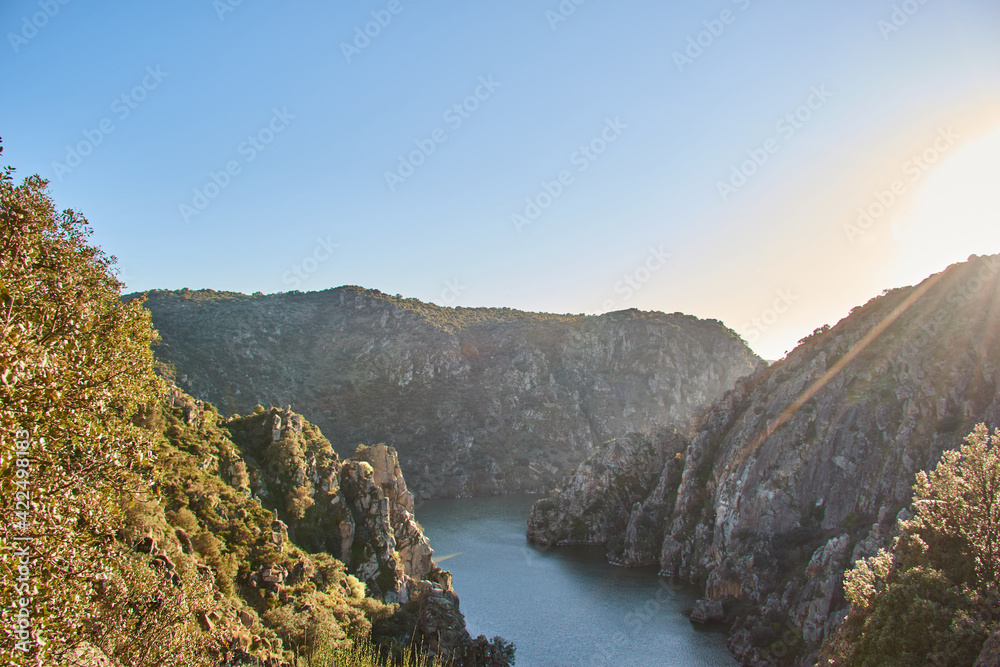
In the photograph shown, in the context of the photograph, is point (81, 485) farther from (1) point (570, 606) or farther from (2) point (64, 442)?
(1) point (570, 606)

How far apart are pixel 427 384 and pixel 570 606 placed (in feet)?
376

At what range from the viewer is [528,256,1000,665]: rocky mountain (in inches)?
2021

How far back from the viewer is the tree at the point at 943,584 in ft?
71.9

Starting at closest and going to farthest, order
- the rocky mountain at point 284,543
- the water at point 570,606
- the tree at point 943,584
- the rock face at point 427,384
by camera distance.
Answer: the tree at point 943,584 → the rocky mountain at point 284,543 → the water at point 570,606 → the rock face at point 427,384

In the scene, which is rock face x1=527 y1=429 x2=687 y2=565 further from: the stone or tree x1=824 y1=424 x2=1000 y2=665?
tree x1=824 y1=424 x2=1000 y2=665

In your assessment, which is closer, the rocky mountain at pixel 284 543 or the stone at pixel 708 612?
the rocky mountain at pixel 284 543

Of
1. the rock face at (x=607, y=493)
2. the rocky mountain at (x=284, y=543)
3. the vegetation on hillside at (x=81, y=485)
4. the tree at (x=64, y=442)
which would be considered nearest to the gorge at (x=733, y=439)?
the rock face at (x=607, y=493)

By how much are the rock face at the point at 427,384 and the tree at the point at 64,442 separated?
118m

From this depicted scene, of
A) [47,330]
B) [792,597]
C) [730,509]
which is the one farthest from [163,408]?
[730,509]

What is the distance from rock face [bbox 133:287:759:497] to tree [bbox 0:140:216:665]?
118441 mm

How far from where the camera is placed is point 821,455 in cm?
6444

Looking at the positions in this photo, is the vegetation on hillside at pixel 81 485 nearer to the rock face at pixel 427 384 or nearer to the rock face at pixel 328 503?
the rock face at pixel 328 503

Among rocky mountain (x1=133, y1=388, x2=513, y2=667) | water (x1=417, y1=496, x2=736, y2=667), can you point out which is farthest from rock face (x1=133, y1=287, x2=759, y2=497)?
rocky mountain (x1=133, y1=388, x2=513, y2=667)

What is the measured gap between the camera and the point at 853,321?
75.1m
